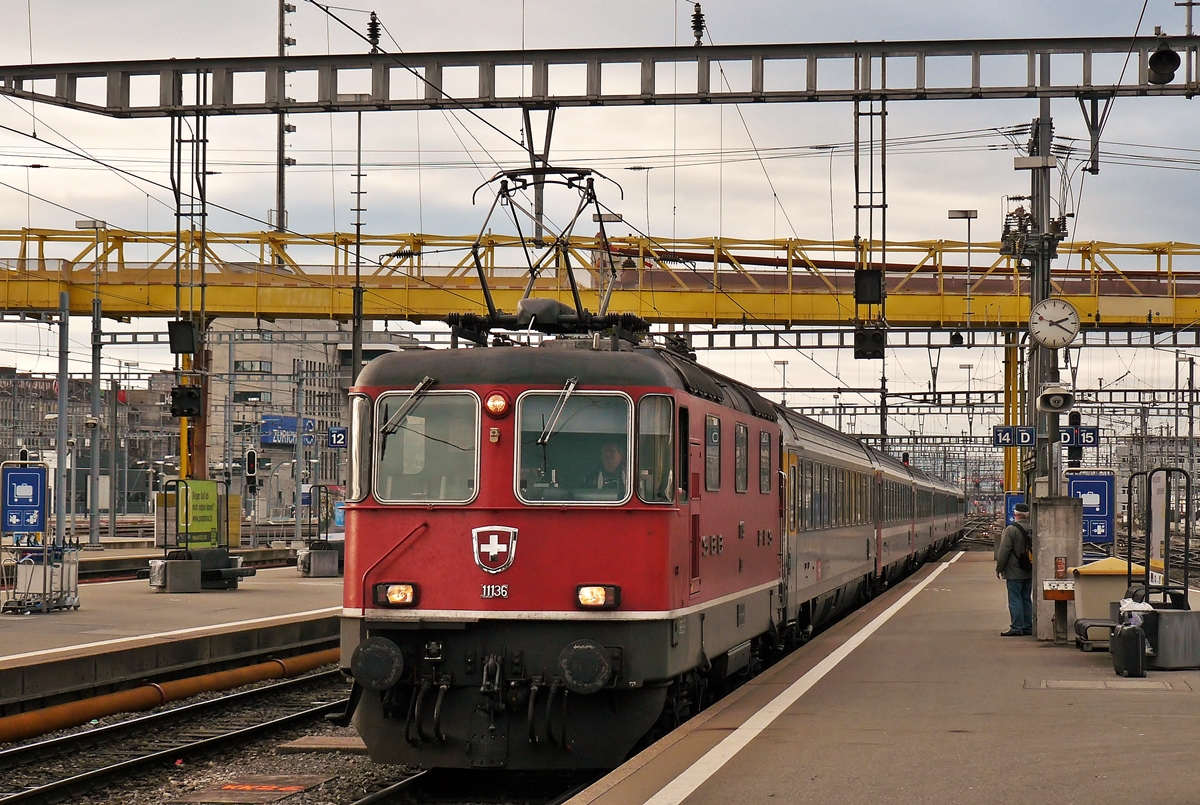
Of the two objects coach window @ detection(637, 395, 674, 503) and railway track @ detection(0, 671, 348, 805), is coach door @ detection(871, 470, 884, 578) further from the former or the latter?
coach window @ detection(637, 395, 674, 503)

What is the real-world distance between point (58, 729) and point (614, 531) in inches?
266

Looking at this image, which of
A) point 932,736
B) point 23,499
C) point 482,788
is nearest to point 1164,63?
point 932,736

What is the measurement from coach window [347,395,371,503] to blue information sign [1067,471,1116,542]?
565 inches

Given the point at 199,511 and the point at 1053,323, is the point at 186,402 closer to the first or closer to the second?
the point at 199,511

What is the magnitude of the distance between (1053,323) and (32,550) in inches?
581

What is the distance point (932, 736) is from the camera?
1011 cm

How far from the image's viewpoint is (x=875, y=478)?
28109 mm

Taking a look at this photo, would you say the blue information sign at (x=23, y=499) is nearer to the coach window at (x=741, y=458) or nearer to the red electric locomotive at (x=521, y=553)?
the coach window at (x=741, y=458)

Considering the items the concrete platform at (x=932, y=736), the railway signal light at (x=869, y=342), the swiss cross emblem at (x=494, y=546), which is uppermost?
the railway signal light at (x=869, y=342)

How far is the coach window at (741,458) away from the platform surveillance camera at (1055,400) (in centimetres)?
491

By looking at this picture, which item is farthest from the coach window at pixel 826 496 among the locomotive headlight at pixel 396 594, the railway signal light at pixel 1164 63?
the locomotive headlight at pixel 396 594

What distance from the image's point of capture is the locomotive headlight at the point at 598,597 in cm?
1013

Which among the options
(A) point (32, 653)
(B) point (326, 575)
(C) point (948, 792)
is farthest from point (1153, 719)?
(B) point (326, 575)

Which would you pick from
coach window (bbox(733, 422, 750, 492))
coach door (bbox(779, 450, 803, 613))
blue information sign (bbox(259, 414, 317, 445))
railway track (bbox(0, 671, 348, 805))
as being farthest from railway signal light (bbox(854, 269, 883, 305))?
blue information sign (bbox(259, 414, 317, 445))
